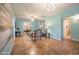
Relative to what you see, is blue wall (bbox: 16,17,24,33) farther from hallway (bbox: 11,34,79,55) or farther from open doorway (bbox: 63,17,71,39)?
open doorway (bbox: 63,17,71,39)

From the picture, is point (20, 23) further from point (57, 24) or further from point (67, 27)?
point (67, 27)

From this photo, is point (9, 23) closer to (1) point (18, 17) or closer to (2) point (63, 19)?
(1) point (18, 17)

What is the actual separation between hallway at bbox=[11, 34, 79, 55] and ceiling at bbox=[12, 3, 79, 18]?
1.36 ft

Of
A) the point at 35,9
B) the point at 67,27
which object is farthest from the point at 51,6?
the point at 67,27

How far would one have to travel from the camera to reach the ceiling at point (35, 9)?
246 centimetres

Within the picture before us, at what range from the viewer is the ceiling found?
2.46 m

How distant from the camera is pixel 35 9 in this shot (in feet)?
8.20

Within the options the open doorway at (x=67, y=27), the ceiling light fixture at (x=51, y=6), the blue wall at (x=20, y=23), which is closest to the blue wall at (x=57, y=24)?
the open doorway at (x=67, y=27)

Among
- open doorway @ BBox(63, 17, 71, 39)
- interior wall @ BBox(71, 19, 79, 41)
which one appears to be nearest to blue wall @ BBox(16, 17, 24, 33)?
open doorway @ BBox(63, 17, 71, 39)

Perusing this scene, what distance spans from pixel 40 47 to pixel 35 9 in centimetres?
71

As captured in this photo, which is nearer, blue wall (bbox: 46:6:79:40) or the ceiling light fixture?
the ceiling light fixture

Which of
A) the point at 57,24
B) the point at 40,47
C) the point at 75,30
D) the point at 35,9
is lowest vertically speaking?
the point at 40,47

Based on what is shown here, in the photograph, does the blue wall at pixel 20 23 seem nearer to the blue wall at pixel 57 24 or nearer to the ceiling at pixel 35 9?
the ceiling at pixel 35 9

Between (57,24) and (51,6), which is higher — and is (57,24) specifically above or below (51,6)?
below
